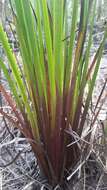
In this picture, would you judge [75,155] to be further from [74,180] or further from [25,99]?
[25,99]

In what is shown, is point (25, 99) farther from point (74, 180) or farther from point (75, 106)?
point (74, 180)

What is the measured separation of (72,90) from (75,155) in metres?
0.17

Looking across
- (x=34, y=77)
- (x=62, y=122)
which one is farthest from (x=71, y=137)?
(x=34, y=77)

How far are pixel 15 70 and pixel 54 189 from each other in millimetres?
297

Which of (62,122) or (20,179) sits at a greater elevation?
(62,122)

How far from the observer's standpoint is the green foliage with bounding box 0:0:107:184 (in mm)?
572

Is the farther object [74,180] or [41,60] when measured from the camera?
[74,180]

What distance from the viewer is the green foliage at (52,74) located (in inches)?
22.5

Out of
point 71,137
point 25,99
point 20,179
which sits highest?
point 25,99

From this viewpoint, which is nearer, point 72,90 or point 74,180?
point 72,90

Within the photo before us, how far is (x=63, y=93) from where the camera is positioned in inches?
25.3

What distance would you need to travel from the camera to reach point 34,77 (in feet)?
2.01

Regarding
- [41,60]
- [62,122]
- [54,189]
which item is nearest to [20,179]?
[54,189]

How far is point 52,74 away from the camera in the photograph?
0.59 meters
